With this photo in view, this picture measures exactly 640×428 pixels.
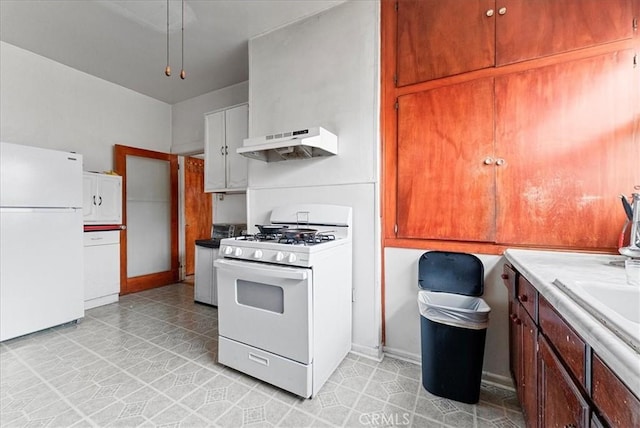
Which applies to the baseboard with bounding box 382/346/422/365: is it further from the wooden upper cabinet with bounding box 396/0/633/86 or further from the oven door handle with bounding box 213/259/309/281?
the wooden upper cabinet with bounding box 396/0/633/86

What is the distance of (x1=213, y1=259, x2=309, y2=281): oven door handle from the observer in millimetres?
1585

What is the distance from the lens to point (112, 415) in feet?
4.99

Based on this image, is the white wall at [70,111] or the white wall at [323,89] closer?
the white wall at [323,89]

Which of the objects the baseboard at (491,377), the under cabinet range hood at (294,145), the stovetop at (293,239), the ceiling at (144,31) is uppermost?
the ceiling at (144,31)

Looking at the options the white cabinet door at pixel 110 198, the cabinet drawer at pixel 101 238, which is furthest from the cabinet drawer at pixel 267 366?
the white cabinet door at pixel 110 198

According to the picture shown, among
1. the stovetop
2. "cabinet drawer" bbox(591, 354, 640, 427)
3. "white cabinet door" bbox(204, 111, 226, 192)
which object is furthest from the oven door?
"white cabinet door" bbox(204, 111, 226, 192)

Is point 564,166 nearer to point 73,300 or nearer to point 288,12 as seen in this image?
point 288,12

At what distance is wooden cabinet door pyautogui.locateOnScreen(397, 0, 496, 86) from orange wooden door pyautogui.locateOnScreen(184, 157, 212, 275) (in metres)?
3.87

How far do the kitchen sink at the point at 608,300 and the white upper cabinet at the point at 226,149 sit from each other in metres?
2.84

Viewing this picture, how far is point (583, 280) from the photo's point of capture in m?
1.03

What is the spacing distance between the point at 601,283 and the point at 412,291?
1174 mm

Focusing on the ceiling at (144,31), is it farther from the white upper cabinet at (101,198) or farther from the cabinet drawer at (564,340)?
the cabinet drawer at (564,340)

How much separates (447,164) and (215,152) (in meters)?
2.62

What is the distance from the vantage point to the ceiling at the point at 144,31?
2328 mm
